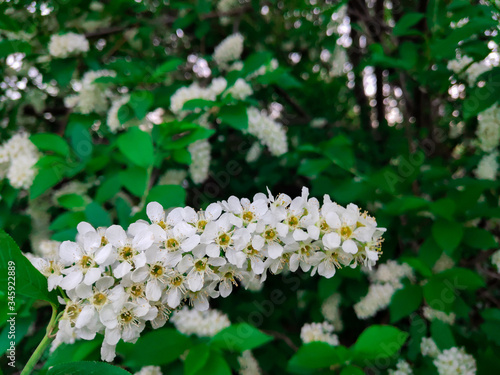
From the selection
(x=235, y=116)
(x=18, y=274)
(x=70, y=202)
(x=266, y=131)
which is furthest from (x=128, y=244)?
(x=266, y=131)

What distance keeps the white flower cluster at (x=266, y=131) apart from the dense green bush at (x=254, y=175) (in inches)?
0.4

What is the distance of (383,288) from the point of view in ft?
6.90

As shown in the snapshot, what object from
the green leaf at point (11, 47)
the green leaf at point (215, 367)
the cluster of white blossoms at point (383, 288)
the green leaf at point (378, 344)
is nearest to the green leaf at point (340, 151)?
the cluster of white blossoms at point (383, 288)

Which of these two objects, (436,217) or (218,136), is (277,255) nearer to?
(436,217)

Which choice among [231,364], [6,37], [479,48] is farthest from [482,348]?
[6,37]

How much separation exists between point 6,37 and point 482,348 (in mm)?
2992

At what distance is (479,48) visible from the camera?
1.73m

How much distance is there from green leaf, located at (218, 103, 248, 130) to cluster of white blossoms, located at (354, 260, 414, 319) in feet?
3.62

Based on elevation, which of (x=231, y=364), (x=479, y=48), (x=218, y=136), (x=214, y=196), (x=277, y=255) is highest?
(x=479, y=48)

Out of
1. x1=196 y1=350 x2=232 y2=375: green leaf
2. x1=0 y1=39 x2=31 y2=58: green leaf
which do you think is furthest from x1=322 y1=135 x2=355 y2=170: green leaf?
x1=0 y1=39 x2=31 y2=58: green leaf

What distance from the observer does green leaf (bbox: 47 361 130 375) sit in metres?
0.81

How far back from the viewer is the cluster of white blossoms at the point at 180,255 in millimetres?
861

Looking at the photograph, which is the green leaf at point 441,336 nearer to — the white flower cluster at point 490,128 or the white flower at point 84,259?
the white flower cluster at point 490,128

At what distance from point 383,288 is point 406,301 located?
415 mm
